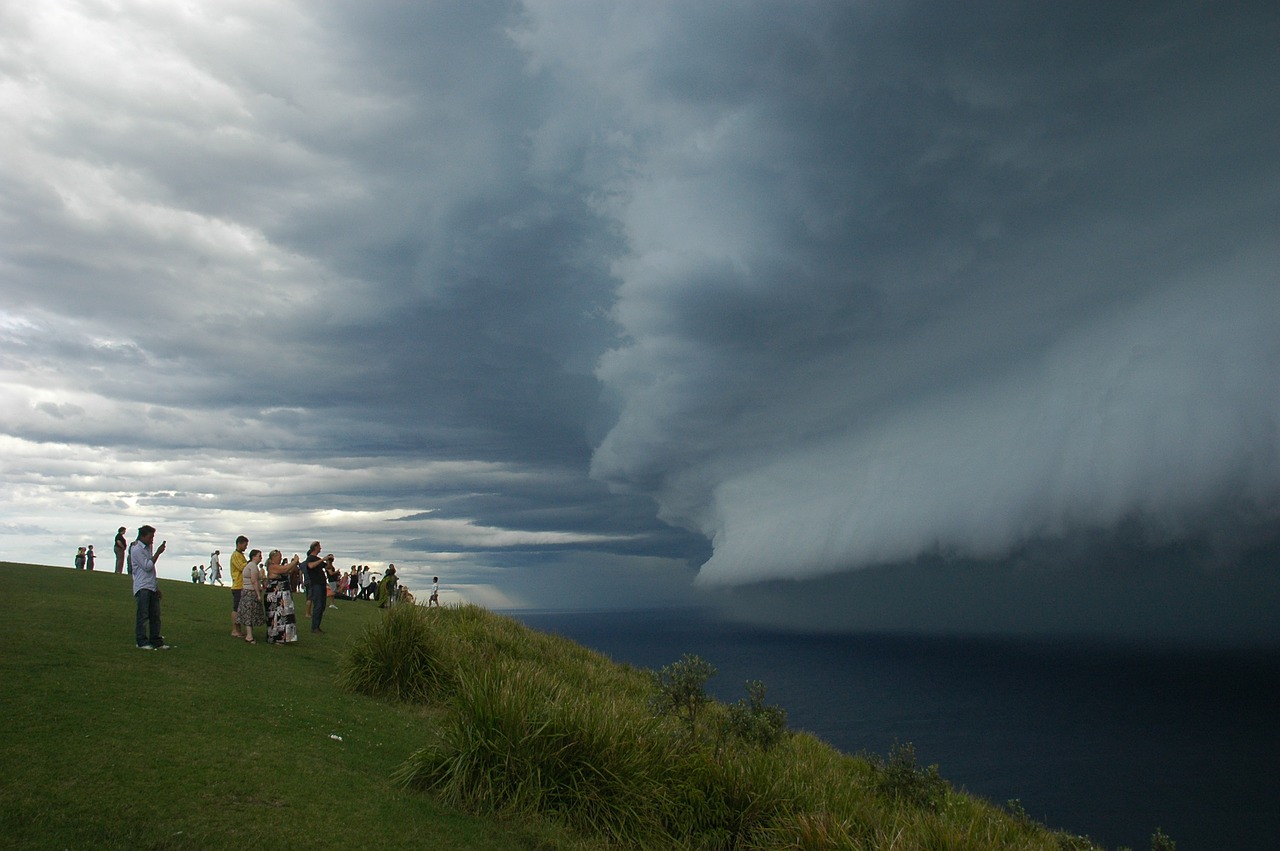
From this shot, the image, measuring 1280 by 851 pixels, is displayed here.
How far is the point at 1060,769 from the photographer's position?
233 ft

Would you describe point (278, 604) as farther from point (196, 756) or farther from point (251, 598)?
point (196, 756)

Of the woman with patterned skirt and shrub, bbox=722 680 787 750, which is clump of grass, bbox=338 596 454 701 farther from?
shrub, bbox=722 680 787 750

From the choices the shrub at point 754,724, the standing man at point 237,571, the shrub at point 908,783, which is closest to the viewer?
the shrub at point 754,724

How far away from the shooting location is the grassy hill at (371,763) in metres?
6.82

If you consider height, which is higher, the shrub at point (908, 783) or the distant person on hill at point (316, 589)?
the distant person on hill at point (316, 589)

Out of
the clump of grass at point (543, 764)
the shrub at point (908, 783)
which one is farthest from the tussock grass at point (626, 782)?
the shrub at point (908, 783)

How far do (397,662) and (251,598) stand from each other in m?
4.79

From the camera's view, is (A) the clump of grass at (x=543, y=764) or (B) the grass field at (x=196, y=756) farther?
(A) the clump of grass at (x=543, y=764)

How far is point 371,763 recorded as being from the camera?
9.38 m

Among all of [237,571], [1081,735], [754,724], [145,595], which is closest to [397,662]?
[145,595]

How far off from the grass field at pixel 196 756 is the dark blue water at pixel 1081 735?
20.6m

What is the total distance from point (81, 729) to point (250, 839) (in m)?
3.33

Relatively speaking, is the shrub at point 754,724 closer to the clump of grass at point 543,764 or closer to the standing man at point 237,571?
the clump of grass at point 543,764

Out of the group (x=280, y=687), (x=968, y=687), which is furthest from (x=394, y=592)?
(x=968, y=687)
